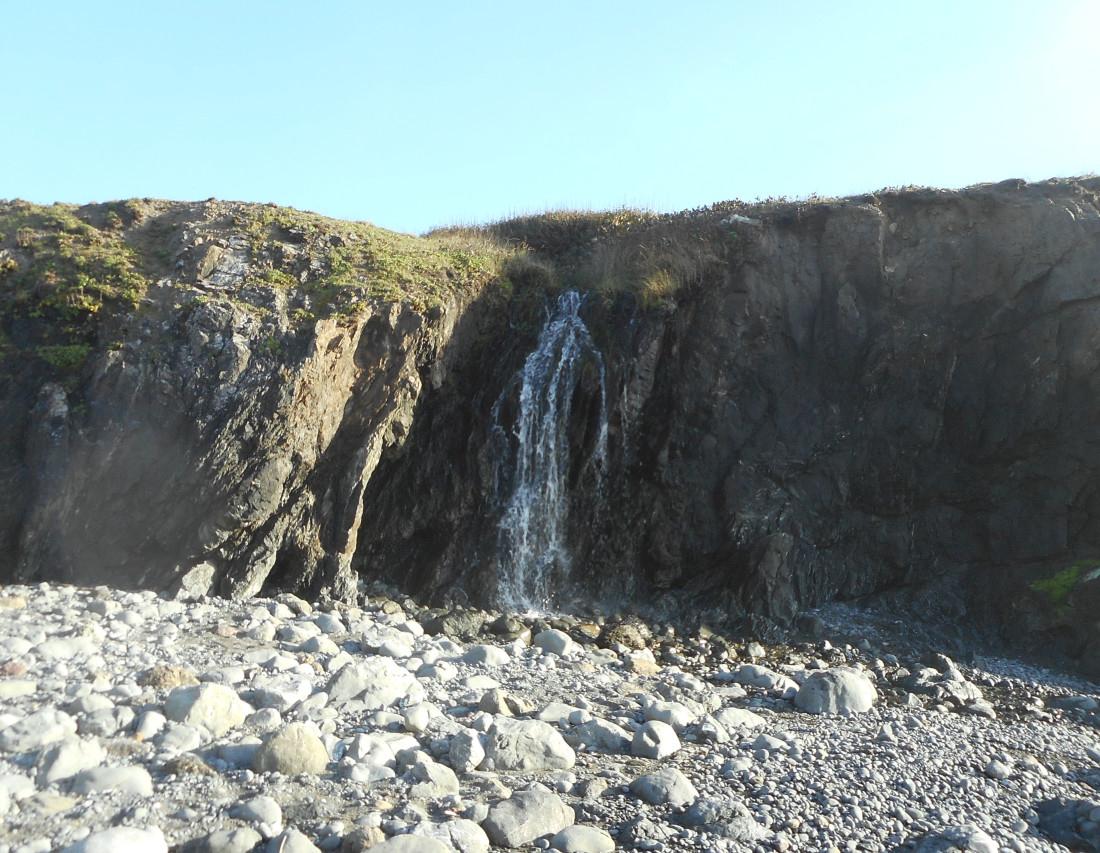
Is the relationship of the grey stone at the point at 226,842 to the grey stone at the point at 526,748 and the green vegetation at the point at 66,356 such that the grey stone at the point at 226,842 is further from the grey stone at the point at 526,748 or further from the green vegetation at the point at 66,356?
the green vegetation at the point at 66,356

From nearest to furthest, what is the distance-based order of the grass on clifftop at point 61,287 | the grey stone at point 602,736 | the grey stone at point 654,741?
the grey stone at point 654,741, the grey stone at point 602,736, the grass on clifftop at point 61,287

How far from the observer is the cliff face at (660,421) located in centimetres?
1155

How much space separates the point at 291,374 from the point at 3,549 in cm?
447

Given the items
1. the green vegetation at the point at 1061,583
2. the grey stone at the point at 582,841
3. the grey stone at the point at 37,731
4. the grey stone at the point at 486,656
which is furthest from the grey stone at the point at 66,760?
the green vegetation at the point at 1061,583

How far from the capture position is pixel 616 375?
596 inches

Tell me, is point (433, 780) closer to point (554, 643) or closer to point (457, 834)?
point (457, 834)

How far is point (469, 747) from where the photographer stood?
19.3ft

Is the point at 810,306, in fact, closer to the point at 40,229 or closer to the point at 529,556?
the point at 529,556

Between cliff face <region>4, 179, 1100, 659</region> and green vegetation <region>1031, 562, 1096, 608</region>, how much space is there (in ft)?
0.11

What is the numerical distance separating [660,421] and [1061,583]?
700 centimetres

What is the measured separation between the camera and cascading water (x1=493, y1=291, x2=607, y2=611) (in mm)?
14078

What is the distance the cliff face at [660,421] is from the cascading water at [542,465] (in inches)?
6.1

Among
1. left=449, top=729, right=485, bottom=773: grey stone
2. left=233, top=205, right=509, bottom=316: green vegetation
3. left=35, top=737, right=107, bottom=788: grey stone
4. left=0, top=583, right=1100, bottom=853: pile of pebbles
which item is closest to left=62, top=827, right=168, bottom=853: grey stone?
left=0, top=583, right=1100, bottom=853: pile of pebbles

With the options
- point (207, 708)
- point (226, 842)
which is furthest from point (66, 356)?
point (226, 842)
